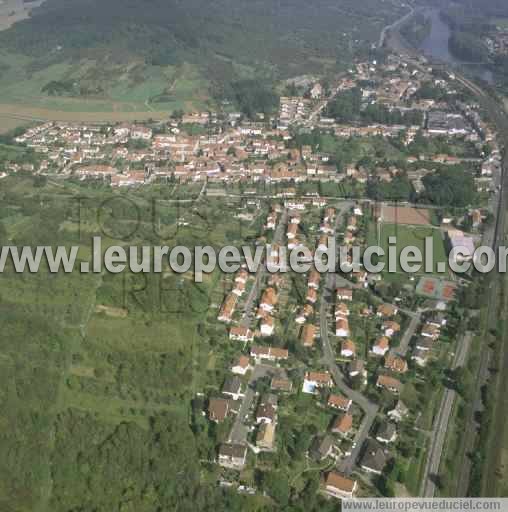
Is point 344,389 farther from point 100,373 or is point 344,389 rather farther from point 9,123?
point 9,123

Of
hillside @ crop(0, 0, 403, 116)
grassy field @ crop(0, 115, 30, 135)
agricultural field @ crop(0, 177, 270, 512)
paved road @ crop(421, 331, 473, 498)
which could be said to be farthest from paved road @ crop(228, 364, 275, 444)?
hillside @ crop(0, 0, 403, 116)

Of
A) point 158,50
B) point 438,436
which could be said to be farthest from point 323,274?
point 158,50

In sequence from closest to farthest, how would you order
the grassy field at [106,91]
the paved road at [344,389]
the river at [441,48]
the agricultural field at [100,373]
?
the agricultural field at [100,373]
the paved road at [344,389]
the grassy field at [106,91]
the river at [441,48]

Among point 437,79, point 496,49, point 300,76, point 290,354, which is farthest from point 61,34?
point 290,354

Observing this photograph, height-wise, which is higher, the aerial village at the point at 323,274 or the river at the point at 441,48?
the river at the point at 441,48

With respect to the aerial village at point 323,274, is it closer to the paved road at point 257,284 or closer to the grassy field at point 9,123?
the paved road at point 257,284

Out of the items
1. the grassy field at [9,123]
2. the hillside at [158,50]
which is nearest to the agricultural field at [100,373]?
the grassy field at [9,123]
